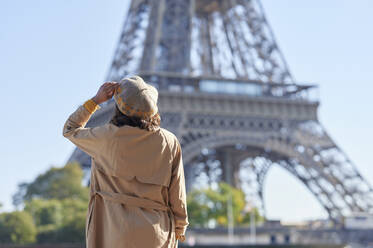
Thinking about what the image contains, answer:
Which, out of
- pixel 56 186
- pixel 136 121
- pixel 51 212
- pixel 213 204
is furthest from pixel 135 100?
pixel 213 204

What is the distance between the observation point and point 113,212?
3.18m

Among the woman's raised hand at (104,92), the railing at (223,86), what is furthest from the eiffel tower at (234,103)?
the woman's raised hand at (104,92)

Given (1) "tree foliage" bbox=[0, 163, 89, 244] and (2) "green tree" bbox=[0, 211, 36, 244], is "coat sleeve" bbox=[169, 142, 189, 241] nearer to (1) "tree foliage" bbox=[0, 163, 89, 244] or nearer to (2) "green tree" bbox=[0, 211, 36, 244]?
(1) "tree foliage" bbox=[0, 163, 89, 244]

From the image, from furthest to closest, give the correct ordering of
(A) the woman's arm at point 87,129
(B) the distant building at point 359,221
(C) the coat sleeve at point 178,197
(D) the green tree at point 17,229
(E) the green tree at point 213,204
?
(E) the green tree at point 213,204
(B) the distant building at point 359,221
(D) the green tree at point 17,229
(C) the coat sleeve at point 178,197
(A) the woman's arm at point 87,129

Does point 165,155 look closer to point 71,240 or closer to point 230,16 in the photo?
point 71,240

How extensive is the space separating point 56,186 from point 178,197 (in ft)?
118

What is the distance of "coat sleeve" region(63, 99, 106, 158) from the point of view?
324cm

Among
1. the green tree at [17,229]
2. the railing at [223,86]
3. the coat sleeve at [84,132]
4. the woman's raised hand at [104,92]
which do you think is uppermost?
the railing at [223,86]

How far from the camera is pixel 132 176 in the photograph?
3.22 meters

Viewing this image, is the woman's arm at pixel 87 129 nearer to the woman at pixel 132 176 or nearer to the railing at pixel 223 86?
the woman at pixel 132 176

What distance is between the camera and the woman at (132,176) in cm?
316

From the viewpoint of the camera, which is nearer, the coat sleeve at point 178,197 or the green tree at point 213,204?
the coat sleeve at point 178,197

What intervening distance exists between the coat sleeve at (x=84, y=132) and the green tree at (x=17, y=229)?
85.8 feet

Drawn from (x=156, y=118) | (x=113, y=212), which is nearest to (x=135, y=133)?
(x=156, y=118)
